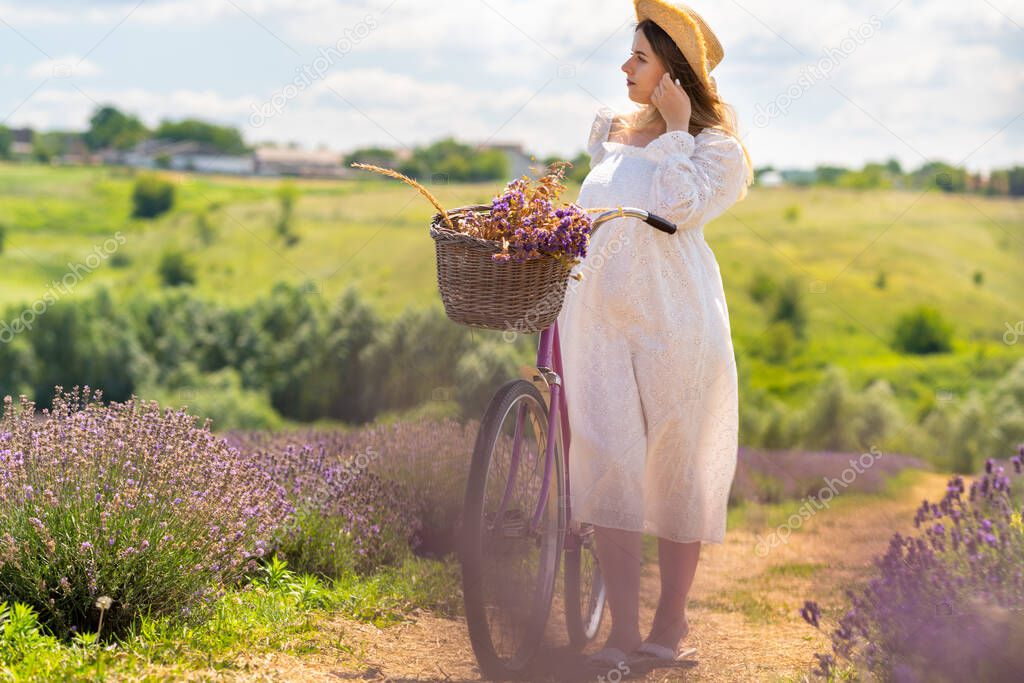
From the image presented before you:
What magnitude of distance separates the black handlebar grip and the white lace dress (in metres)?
0.23

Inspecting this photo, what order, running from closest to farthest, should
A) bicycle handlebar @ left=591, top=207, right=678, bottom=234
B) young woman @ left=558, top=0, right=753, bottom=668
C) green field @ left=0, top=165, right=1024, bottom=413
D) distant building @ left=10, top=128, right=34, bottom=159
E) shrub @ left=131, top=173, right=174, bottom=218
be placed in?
bicycle handlebar @ left=591, top=207, right=678, bottom=234 → young woman @ left=558, top=0, right=753, bottom=668 → green field @ left=0, top=165, right=1024, bottom=413 → distant building @ left=10, top=128, right=34, bottom=159 → shrub @ left=131, top=173, right=174, bottom=218

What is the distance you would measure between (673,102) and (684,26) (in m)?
0.23

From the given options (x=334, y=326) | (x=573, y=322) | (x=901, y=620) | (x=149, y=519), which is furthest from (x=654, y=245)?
(x=334, y=326)

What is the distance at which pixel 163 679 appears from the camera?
2.72 m

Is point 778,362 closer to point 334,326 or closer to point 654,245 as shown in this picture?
point 334,326

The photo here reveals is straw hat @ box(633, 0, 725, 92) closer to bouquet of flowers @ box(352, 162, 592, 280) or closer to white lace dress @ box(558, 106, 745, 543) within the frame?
white lace dress @ box(558, 106, 745, 543)

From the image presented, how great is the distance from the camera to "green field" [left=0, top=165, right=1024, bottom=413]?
188 feet

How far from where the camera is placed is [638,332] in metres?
3.42

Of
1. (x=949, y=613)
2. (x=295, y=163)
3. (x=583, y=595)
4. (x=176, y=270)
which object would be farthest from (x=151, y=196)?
(x=949, y=613)

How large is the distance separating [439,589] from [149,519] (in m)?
1.29

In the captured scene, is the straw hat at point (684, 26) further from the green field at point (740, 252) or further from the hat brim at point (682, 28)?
the green field at point (740, 252)

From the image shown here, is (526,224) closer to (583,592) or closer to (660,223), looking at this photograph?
(660,223)

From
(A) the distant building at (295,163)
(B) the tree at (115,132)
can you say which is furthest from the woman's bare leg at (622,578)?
(B) the tree at (115,132)

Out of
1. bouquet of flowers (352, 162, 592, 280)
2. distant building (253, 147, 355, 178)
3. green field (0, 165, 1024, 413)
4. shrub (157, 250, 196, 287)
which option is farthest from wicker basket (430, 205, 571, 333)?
distant building (253, 147, 355, 178)
